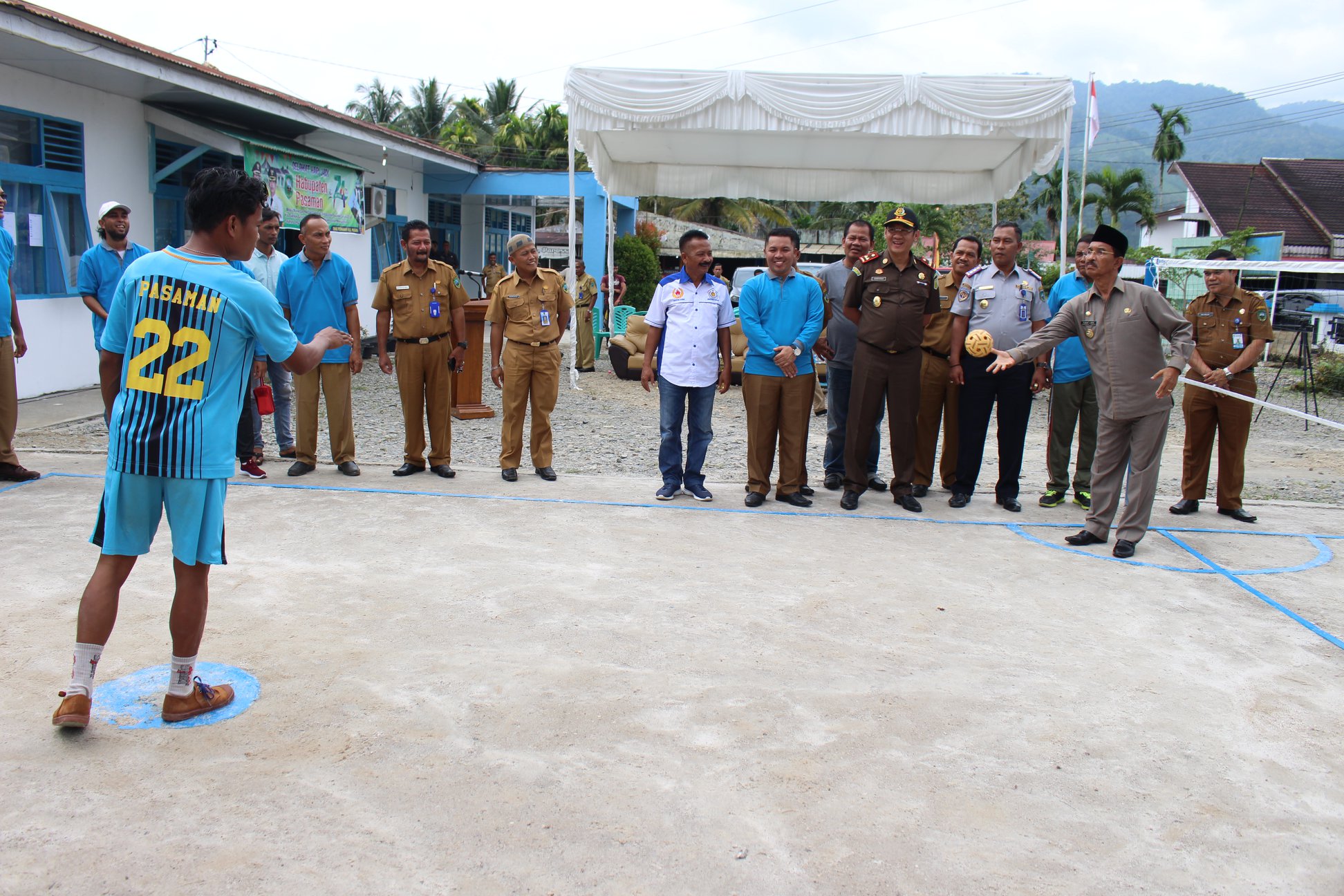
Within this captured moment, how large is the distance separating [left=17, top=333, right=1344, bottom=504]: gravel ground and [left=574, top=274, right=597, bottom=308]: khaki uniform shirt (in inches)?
75.7

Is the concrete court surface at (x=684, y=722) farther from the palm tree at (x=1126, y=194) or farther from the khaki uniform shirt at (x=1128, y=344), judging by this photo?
the palm tree at (x=1126, y=194)

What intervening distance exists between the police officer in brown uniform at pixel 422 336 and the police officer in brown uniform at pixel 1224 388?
5000mm

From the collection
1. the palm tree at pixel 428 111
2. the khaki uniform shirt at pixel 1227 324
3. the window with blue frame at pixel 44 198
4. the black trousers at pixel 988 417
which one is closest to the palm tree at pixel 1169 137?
the palm tree at pixel 428 111

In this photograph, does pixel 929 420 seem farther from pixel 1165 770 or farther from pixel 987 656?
pixel 1165 770

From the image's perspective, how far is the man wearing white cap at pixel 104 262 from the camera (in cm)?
645

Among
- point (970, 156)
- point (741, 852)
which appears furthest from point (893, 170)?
point (741, 852)

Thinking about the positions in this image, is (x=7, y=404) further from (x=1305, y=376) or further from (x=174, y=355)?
(x=1305, y=376)

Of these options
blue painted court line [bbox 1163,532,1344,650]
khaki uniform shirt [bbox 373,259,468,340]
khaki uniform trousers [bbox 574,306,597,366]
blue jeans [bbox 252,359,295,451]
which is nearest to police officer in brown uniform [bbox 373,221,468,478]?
khaki uniform shirt [bbox 373,259,468,340]

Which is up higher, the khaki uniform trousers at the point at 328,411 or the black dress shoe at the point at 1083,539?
the khaki uniform trousers at the point at 328,411

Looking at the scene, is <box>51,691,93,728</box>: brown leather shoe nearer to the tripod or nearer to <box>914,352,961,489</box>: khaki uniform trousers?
<box>914,352,961,489</box>: khaki uniform trousers

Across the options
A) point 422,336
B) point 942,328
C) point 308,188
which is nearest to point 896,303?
point 942,328

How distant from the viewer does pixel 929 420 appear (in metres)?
6.77

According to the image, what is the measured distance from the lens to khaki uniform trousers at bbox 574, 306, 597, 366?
14.3 m

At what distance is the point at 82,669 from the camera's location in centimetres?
300
